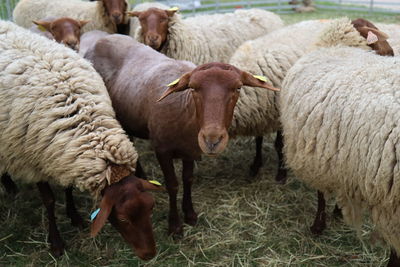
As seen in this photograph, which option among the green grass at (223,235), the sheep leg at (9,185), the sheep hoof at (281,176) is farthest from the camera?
the sheep hoof at (281,176)

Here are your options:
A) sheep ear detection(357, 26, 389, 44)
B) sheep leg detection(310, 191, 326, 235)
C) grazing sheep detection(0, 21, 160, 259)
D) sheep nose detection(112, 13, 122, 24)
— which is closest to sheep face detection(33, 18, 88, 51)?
sheep nose detection(112, 13, 122, 24)

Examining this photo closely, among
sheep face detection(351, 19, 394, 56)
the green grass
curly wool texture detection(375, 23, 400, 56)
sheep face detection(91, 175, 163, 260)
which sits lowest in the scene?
the green grass

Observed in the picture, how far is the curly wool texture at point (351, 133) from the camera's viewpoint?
2.17m

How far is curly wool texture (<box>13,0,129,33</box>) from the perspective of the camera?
20.6ft

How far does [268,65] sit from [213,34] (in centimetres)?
162

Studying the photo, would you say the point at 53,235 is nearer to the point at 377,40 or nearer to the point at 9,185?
the point at 9,185

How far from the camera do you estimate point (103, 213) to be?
243cm

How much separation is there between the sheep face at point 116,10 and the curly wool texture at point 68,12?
6.2 inches

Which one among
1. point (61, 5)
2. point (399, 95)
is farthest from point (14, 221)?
point (61, 5)

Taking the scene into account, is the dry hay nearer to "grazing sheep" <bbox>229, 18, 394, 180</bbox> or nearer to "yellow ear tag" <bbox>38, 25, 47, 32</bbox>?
"grazing sheep" <bbox>229, 18, 394, 180</bbox>

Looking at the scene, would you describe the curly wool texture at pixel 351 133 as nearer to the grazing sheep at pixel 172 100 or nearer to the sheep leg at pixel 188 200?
the grazing sheep at pixel 172 100

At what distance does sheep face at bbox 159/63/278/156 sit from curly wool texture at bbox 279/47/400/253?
529mm

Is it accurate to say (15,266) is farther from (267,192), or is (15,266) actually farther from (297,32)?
(297,32)

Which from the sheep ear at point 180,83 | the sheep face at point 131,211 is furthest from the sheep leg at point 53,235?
the sheep ear at point 180,83
